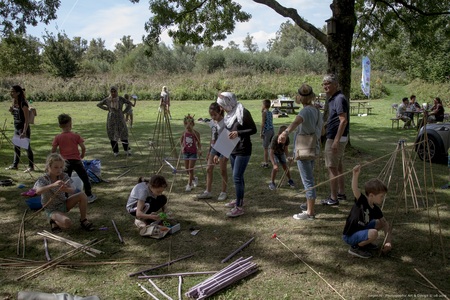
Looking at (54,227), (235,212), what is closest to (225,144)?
(235,212)

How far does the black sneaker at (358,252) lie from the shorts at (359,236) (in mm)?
69

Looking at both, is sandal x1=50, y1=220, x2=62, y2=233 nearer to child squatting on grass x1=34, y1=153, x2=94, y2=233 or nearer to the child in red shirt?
child squatting on grass x1=34, y1=153, x2=94, y2=233

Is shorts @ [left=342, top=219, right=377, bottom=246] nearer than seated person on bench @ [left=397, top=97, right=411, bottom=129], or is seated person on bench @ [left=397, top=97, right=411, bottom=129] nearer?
shorts @ [left=342, top=219, right=377, bottom=246]

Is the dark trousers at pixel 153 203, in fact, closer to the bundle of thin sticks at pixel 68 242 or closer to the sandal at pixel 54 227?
the bundle of thin sticks at pixel 68 242

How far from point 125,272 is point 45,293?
2.46ft

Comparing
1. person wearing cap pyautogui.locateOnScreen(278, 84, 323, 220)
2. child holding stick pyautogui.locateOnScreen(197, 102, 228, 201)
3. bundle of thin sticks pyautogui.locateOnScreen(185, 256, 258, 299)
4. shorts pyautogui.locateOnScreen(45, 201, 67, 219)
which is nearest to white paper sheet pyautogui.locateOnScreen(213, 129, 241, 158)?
child holding stick pyautogui.locateOnScreen(197, 102, 228, 201)

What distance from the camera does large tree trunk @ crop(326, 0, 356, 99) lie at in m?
8.03

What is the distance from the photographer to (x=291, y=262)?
3697mm

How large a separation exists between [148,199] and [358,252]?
8.30 ft

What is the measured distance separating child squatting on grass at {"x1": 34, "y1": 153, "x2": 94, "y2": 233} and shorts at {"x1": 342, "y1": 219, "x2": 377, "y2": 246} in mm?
3116

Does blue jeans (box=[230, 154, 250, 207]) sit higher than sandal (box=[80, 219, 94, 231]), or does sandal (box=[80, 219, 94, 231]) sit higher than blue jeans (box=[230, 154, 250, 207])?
blue jeans (box=[230, 154, 250, 207])

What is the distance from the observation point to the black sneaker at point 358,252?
12.1ft

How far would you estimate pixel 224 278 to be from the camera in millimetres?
3260

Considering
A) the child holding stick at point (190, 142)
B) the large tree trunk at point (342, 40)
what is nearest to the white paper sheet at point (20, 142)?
the child holding stick at point (190, 142)
